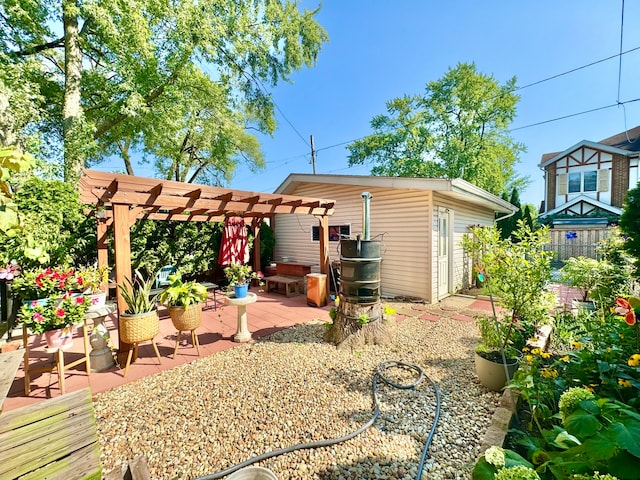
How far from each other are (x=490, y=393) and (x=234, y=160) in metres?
14.7

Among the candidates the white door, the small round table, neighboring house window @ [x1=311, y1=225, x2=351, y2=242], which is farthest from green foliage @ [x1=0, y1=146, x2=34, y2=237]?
the white door

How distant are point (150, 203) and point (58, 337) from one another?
6.27ft

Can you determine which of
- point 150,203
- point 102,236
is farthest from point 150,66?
point 150,203

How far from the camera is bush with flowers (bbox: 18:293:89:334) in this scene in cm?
271

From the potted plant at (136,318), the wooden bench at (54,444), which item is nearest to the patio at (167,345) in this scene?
the potted plant at (136,318)

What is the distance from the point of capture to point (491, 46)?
927 centimetres

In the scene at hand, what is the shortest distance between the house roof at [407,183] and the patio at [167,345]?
133 inches

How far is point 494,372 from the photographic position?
282 centimetres

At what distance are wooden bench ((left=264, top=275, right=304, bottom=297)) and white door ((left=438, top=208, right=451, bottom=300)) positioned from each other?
12.7 feet

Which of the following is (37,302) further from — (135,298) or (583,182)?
Result: (583,182)

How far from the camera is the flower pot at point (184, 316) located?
3549 mm

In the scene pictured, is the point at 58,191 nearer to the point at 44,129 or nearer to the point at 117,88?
the point at 117,88

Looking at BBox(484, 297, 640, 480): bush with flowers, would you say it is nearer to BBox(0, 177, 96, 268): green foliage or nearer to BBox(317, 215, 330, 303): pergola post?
BBox(317, 215, 330, 303): pergola post

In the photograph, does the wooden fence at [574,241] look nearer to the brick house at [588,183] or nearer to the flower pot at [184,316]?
the brick house at [588,183]
